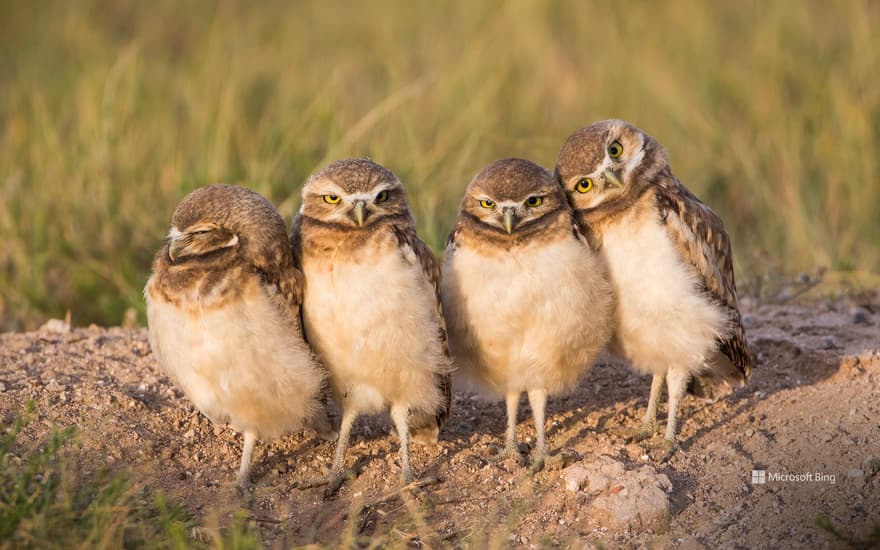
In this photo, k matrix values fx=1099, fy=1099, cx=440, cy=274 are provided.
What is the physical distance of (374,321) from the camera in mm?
4562

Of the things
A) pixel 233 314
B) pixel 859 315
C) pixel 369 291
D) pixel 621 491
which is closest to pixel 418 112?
pixel 859 315

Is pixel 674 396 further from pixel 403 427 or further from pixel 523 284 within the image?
pixel 403 427

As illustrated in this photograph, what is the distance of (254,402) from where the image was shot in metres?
4.60

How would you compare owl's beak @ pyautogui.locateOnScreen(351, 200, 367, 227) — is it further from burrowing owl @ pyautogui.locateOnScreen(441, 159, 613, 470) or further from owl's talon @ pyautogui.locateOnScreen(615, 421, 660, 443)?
owl's talon @ pyautogui.locateOnScreen(615, 421, 660, 443)

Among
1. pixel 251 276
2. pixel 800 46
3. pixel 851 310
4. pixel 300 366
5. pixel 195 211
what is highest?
pixel 800 46

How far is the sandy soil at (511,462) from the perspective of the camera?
14.4ft

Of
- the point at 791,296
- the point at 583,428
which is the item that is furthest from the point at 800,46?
the point at 583,428

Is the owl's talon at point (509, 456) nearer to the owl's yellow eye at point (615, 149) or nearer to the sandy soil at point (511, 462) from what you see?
the sandy soil at point (511, 462)

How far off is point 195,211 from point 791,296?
13.1 feet

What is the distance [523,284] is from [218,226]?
1.31 m

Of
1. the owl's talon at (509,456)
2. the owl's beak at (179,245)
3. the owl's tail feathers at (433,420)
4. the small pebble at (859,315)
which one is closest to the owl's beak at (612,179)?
the owl's tail feathers at (433,420)

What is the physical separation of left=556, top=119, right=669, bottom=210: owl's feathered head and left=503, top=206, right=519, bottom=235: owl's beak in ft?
1.60

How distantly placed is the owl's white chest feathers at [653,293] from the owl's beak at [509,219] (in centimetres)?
53

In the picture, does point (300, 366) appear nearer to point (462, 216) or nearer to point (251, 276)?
point (251, 276)
